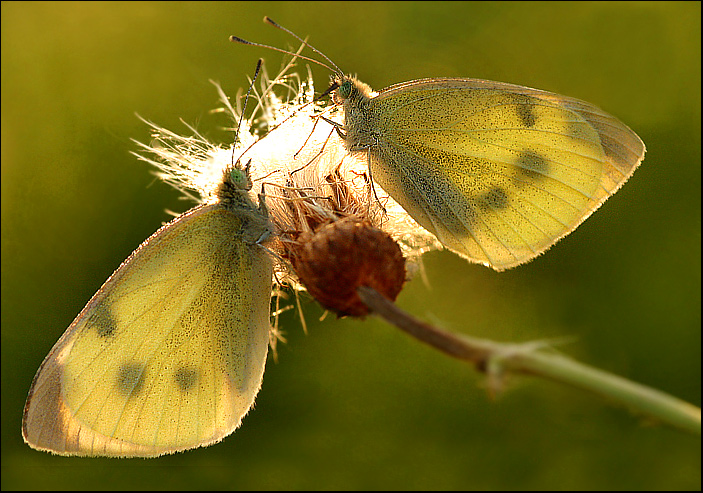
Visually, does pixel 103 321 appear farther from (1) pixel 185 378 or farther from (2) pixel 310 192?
(2) pixel 310 192

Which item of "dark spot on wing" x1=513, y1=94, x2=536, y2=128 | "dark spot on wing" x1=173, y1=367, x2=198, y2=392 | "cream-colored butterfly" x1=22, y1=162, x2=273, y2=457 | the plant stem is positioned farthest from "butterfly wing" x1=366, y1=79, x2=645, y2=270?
the plant stem

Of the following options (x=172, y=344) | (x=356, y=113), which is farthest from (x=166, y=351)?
(x=356, y=113)

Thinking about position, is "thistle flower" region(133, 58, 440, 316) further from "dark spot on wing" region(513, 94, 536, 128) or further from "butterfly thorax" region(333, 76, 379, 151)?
"dark spot on wing" region(513, 94, 536, 128)

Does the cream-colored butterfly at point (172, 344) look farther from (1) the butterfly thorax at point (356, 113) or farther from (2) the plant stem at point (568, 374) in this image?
(2) the plant stem at point (568, 374)

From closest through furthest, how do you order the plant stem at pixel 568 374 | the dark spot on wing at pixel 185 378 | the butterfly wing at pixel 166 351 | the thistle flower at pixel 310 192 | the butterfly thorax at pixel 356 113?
the plant stem at pixel 568 374
the thistle flower at pixel 310 192
the butterfly wing at pixel 166 351
the dark spot on wing at pixel 185 378
the butterfly thorax at pixel 356 113

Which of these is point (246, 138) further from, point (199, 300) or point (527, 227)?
point (527, 227)

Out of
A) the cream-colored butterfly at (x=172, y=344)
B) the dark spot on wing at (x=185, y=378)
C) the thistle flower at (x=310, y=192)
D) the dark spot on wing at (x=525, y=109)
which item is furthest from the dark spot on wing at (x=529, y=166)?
the dark spot on wing at (x=185, y=378)

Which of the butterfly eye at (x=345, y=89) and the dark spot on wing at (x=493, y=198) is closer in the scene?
the dark spot on wing at (x=493, y=198)
